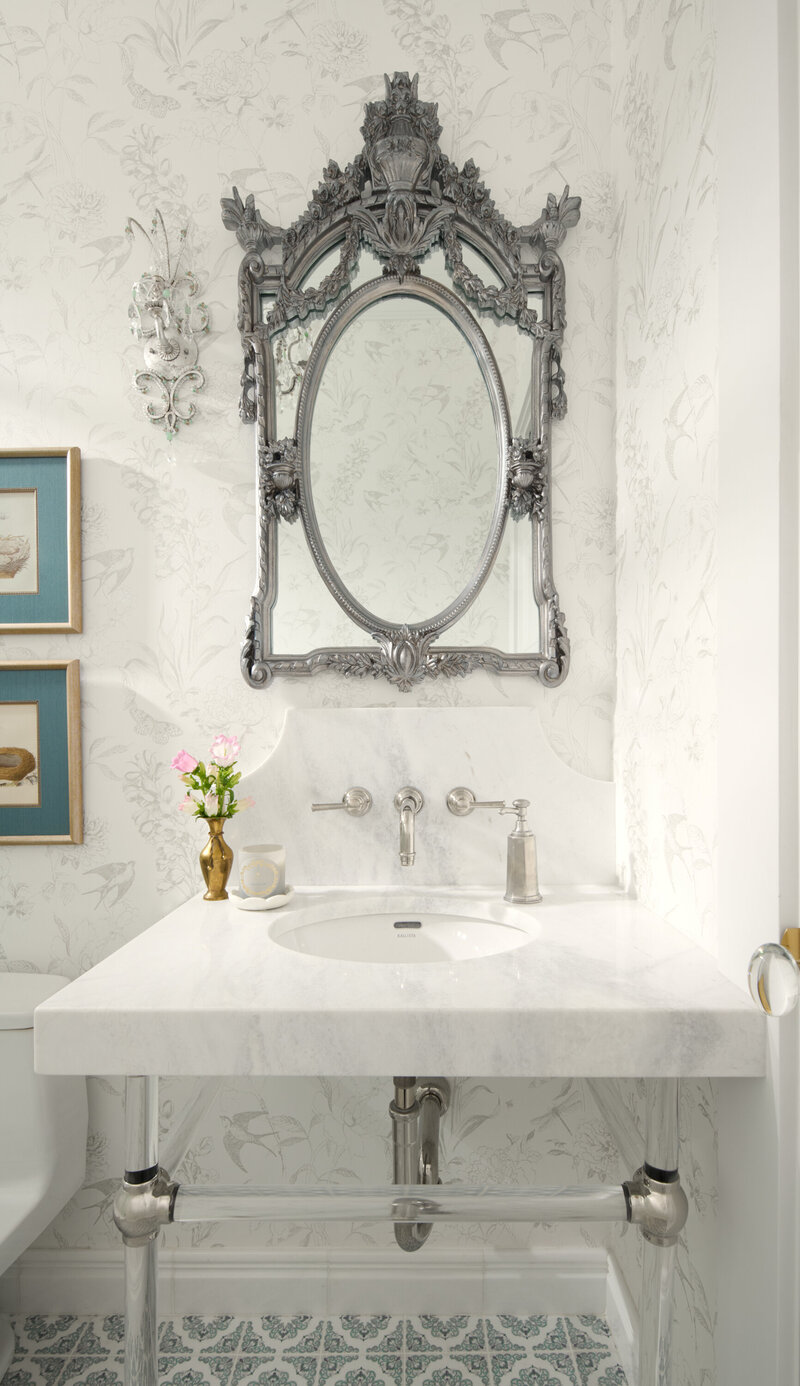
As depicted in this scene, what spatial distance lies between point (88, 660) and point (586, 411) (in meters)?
1.03

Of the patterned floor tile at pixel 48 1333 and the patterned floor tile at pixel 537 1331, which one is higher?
the patterned floor tile at pixel 537 1331

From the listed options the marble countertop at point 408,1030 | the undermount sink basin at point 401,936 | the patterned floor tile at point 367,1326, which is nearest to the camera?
the marble countertop at point 408,1030

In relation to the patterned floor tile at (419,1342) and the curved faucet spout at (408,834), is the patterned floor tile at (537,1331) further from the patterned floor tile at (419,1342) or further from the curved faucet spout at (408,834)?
the curved faucet spout at (408,834)

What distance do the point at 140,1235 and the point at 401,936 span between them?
52 cm

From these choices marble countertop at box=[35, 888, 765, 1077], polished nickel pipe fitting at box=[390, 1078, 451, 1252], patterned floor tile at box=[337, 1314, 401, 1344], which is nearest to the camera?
marble countertop at box=[35, 888, 765, 1077]

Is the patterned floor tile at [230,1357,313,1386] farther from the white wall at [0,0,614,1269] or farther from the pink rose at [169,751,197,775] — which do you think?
the pink rose at [169,751,197,775]

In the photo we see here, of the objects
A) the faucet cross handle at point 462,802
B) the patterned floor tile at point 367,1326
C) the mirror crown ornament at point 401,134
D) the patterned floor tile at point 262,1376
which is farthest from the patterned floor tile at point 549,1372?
the mirror crown ornament at point 401,134

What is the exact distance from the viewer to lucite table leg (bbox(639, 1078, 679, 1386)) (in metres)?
0.91

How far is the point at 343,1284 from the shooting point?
1.40 metres

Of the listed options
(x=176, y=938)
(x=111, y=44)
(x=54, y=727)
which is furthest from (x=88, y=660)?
(x=111, y=44)

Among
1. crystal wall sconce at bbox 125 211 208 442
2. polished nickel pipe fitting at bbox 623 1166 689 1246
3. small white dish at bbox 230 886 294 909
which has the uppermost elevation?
crystal wall sconce at bbox 125 211 208 442

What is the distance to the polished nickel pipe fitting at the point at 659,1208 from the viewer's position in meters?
0.90

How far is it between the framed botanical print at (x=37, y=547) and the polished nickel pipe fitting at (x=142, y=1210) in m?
0.91

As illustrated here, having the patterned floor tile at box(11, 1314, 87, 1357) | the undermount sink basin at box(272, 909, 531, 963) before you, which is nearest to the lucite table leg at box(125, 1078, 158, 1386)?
the undermount sink basin at box(272, 909, 531, 963)
